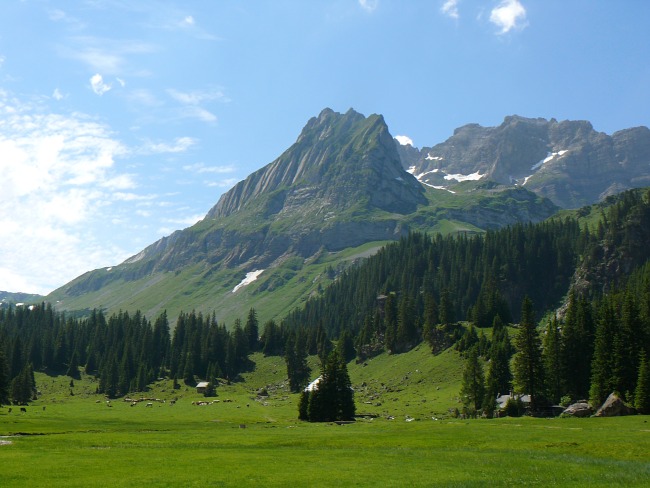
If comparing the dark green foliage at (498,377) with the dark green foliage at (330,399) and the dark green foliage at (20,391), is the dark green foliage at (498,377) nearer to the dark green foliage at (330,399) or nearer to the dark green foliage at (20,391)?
the dark green foliage at (330,399)

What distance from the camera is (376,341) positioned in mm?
197250

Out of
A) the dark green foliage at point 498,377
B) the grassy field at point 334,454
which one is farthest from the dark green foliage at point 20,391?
the dark green foliage at point 498,377

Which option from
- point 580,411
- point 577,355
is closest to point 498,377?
point 577,355

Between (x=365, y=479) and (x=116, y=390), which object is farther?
(x=116, y=390)

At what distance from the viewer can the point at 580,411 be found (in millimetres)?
83062

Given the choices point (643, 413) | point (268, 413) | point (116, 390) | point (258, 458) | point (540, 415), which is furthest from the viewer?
point (116, 390)

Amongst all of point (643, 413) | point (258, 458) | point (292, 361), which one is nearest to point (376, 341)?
point (292, 361)

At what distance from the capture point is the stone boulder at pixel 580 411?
82.8 m

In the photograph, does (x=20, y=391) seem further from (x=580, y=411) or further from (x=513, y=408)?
(x=580, y=411)

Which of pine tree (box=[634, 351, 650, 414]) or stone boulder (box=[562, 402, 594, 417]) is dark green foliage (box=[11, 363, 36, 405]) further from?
pine tree (box=[634, 351, 650, 414])

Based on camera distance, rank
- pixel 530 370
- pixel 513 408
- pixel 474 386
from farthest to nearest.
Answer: pixel 474 386, pixel 530 370, pixel 513 408

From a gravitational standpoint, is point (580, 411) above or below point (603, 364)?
below

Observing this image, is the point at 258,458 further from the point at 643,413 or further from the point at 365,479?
the point at 643,413

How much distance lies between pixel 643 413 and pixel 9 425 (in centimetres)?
9053
